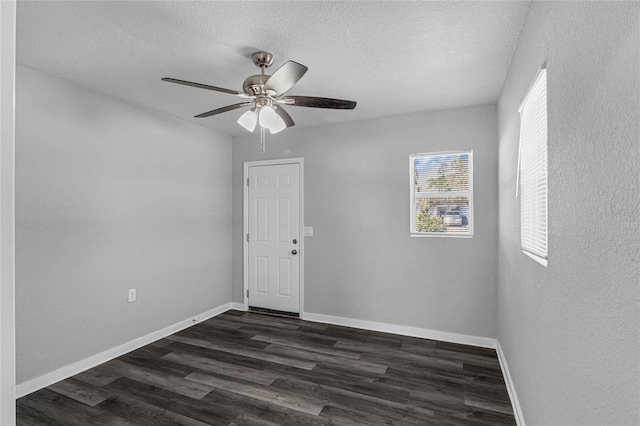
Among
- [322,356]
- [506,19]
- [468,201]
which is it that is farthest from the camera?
[468,201]

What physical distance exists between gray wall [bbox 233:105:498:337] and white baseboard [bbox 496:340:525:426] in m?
0.45

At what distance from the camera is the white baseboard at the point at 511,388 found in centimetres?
212

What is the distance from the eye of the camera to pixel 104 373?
9.37 feet

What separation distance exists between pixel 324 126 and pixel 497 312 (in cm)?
283

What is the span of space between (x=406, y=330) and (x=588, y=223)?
9.81 feet

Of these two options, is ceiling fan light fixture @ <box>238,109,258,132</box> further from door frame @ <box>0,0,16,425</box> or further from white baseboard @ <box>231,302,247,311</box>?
white baseboard @ <box>231,302,247,311</box>

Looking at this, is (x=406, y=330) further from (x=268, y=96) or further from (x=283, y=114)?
(x=268, y=96)

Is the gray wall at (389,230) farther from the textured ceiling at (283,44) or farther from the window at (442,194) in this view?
the textured ceiling at (283,44)

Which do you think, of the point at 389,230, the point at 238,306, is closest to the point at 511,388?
the point at 389,230

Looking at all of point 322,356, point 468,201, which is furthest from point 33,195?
point 468,201

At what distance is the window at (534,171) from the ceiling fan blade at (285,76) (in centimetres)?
123

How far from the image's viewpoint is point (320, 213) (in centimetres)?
421

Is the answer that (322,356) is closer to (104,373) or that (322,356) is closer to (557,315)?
(104,373)

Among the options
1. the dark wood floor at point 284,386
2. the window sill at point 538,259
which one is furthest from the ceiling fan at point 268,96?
the dark wood floor at point 284,386
